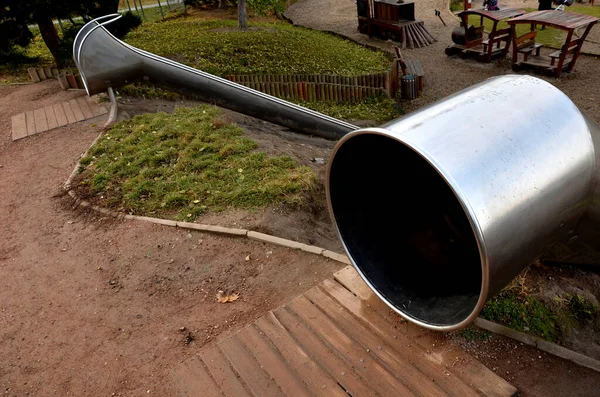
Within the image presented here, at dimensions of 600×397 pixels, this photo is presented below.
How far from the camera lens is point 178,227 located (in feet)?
20.5

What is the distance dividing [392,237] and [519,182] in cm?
172

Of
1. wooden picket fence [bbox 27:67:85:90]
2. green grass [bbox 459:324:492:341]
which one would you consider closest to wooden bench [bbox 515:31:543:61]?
green grass [bbox 459:324:492:341]

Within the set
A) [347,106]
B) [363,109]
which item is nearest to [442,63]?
[363,109]

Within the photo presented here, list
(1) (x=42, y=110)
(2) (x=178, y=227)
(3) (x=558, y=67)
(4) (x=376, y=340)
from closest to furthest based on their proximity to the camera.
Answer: (4) (x=376, y=340), (2) (x=178, y=227), (1) (x=42, y=110), (3) (x=558, y=67)

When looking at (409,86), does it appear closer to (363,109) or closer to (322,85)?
(363,109)

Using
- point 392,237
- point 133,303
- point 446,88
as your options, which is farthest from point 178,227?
point 446,88

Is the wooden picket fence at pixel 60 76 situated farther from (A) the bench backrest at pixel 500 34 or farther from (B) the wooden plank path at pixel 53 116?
(A) the bench backrest at pixel 500 34

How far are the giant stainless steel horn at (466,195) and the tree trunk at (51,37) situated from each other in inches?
502

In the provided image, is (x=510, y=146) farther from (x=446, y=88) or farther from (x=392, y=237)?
(x=446, y=88)

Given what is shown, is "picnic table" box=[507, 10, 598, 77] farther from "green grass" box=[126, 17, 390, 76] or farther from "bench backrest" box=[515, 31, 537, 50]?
"green grass" box=[126, 17, 390, 76]

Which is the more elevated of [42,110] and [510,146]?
[510,146]

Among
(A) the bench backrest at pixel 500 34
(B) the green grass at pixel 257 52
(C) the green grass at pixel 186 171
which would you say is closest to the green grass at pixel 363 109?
(B) the green grass at pixel 257 52

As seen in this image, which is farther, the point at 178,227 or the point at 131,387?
the point at 178,227

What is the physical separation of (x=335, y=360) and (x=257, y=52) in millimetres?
12296
